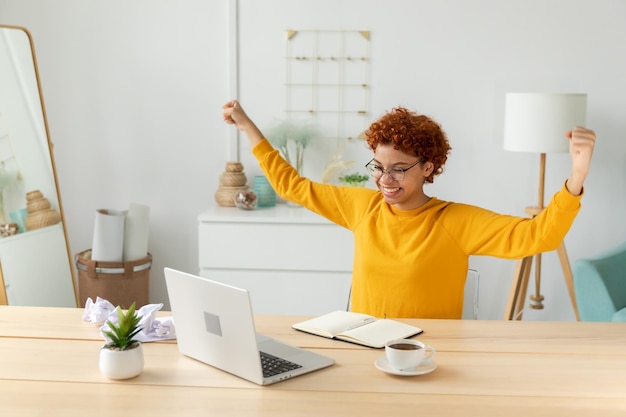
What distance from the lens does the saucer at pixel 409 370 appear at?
190cm

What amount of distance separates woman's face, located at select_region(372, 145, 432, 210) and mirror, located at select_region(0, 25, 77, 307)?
1.98 m

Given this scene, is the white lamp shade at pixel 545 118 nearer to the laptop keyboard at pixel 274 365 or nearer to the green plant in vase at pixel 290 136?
the green plant in vase at pixel 290 136

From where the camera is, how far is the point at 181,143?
15.0 ft

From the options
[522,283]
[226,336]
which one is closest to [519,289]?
[522,283]

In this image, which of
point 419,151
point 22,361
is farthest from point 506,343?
point 22,361

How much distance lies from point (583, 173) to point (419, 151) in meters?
0.54

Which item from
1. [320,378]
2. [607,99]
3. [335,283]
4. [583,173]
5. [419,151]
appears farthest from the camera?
[607,99]

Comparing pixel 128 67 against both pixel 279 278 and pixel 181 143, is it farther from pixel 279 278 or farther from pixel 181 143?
pixel 279 278

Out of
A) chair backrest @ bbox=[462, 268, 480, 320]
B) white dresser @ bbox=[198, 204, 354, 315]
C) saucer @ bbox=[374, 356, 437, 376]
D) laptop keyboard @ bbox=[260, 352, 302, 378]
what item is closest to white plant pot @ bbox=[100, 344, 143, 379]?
laptop keyboard @ bbox=[260, 352, 302, 378]

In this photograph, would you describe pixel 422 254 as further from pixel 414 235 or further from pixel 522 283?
pixel 522 283

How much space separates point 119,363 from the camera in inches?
73.8

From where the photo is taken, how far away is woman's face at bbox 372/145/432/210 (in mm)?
2545

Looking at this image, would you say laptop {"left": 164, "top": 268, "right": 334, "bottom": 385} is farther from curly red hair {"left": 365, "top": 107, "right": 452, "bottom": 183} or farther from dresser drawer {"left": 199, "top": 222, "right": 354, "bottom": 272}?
dresser drawer {"left": 199, "top": 222, "right": 354, "bottom": 272}

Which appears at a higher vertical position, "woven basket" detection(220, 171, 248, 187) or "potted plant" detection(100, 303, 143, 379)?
"woven basket" detection(220, 171, 248, 187)
